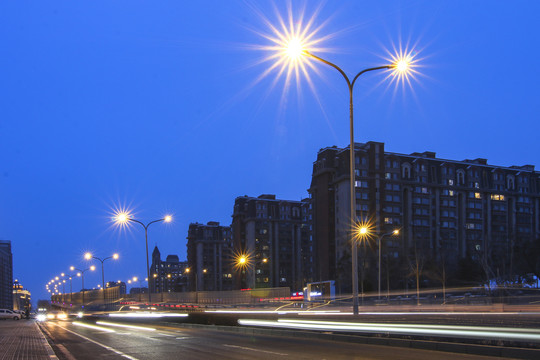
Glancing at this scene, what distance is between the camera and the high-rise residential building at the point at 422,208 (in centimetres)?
9938

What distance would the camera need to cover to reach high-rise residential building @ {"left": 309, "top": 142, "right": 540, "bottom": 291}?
9938 cm

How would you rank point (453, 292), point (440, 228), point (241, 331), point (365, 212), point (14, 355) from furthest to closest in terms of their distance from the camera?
point (440, 228) < point (365, 212) < point (453, 292) < point (241, 331) < point (14, 355)

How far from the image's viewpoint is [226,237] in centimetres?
18425

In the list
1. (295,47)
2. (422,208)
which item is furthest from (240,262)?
(295,47)

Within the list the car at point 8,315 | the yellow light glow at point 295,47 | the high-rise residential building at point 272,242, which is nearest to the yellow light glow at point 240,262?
the high-rise residential building at point 272,242

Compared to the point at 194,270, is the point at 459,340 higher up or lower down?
higher up

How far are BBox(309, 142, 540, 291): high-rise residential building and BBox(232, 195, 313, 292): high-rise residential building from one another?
105 ft

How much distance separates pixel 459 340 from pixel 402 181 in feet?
302

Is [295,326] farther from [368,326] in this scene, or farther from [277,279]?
[277,279]

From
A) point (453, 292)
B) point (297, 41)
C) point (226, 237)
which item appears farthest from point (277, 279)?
point (297, 41)

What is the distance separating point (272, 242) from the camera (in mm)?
146750

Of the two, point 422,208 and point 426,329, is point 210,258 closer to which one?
point 422,208

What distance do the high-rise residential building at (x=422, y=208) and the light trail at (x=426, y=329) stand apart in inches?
2684

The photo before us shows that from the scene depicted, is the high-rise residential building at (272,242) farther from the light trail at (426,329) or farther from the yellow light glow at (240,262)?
the light trail at (426,329)
